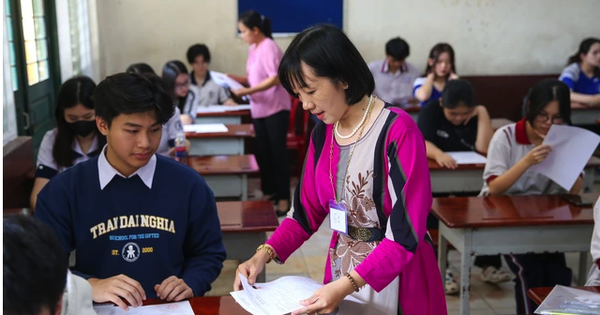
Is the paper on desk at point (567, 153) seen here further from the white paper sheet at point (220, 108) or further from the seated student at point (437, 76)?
the white paper sheet at point (220, 108)

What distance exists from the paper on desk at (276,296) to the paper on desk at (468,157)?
2.22m

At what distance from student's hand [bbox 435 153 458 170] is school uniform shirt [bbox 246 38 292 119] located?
1.76 m

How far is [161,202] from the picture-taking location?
5.97 ft

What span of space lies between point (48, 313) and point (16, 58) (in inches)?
140

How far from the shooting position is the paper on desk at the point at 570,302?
5.31 feet

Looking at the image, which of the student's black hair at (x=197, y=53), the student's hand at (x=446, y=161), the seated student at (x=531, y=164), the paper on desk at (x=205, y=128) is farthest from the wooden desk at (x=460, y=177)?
the student's black hair at (x=197, y=53)

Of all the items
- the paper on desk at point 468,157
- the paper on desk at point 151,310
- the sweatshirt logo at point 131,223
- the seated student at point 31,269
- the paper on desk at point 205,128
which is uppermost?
the seated student at point 31,269

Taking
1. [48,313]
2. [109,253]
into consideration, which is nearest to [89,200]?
[109,253]

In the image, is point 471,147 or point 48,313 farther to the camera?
point 471,147

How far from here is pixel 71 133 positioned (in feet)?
9.31

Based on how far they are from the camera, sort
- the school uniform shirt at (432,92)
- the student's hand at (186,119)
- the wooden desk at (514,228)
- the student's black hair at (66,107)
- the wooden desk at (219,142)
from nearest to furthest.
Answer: the wooden desk at (514,228) → the student's black hair at (66,107) → the wooden desk at (219,142) → the student's hand at (186,119) → the school uniform shirt at (432,92)

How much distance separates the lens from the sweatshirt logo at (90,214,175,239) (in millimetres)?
1772

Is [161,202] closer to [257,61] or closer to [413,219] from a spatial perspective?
[413,219]

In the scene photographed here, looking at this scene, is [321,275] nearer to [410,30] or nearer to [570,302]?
[570,302]
